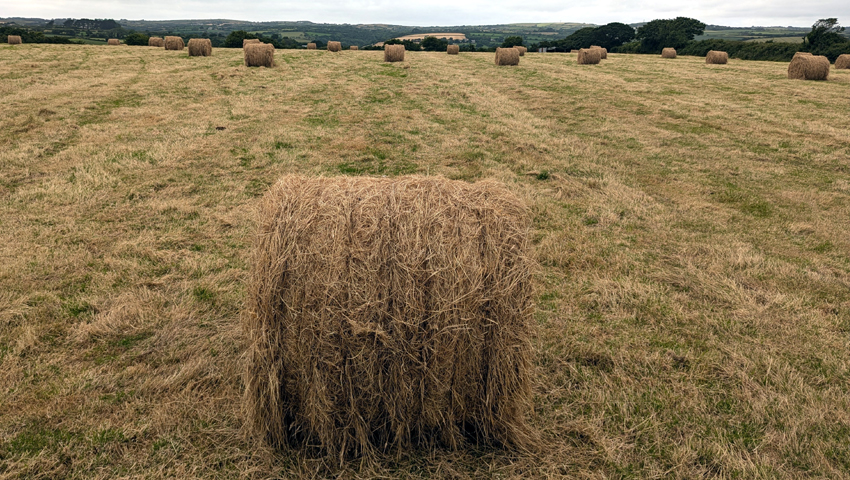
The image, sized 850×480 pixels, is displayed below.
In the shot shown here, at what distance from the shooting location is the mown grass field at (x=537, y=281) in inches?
153

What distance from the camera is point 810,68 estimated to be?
25422mm

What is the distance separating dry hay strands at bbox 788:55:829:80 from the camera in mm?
25122

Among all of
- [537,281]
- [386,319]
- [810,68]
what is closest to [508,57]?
[810,68]

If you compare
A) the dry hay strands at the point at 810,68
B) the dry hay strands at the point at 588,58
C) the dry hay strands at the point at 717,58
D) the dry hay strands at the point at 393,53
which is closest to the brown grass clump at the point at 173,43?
the dry hay strands at the point at 393,53

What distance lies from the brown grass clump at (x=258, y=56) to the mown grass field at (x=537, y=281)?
38.4 ft

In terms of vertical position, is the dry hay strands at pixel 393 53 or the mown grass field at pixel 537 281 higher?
the dry hay strands at pixel 393 53

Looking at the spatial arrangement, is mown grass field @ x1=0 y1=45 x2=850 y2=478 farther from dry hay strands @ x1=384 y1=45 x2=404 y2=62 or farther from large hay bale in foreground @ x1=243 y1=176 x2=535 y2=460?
dry hay strands @ x1=384 y1=45 x2=404 y2=62

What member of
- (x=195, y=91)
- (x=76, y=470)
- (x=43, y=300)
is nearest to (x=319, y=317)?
(x=76, y=470)

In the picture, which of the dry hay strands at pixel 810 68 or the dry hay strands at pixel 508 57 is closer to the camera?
the dry hay strands at pixel 810 68

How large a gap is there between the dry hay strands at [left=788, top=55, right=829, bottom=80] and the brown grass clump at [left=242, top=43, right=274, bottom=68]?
30.5 m

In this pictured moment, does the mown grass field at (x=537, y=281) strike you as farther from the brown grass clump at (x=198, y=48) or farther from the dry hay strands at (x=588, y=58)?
the dry hay strands at (x=588, y=58)

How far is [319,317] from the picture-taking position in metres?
3.50

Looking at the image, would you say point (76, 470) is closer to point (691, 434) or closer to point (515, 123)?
point (691, 434)

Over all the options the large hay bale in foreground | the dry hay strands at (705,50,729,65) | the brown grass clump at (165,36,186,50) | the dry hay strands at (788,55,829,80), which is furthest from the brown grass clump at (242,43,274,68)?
the dry hay strands at (705,50,729,65)
